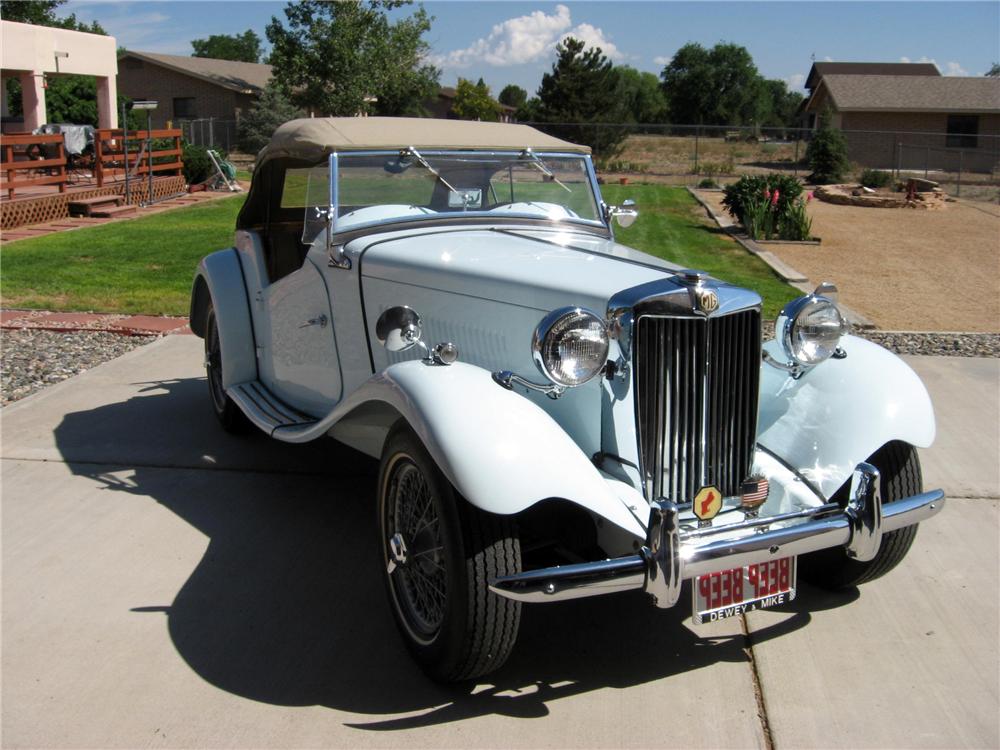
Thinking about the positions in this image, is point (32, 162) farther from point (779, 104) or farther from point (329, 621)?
point (779, 104)

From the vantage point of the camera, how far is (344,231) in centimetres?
420

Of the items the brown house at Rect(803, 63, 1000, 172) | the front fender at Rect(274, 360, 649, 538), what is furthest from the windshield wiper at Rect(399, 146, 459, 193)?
the brown house at Rect(803, 63, 1000, 172)

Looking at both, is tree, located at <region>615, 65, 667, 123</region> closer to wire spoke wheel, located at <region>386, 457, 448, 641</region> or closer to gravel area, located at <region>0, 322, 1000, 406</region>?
gravel area, located at <region>0, 322, 1000, 406</region>

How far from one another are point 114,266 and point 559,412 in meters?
8.99

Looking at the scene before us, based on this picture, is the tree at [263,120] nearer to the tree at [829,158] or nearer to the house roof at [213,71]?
the house roof at [213,71]

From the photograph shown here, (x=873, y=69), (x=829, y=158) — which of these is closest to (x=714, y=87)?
(x=873, y=69)

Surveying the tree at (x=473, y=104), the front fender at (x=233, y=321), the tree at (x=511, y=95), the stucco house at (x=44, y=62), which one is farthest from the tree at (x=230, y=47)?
the front fender at (x=233, y=321)

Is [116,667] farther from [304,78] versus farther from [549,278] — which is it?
[304,78]

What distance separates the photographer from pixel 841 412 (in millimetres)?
3553

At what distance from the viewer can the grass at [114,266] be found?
9031 millimetres

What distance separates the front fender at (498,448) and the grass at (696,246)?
577 cm

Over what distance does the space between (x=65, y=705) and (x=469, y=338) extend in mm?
1830

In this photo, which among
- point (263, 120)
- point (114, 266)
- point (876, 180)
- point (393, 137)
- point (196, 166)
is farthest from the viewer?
point (263, 120)

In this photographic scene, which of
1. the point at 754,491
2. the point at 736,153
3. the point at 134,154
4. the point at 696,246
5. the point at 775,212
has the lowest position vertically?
the point at 754,491
